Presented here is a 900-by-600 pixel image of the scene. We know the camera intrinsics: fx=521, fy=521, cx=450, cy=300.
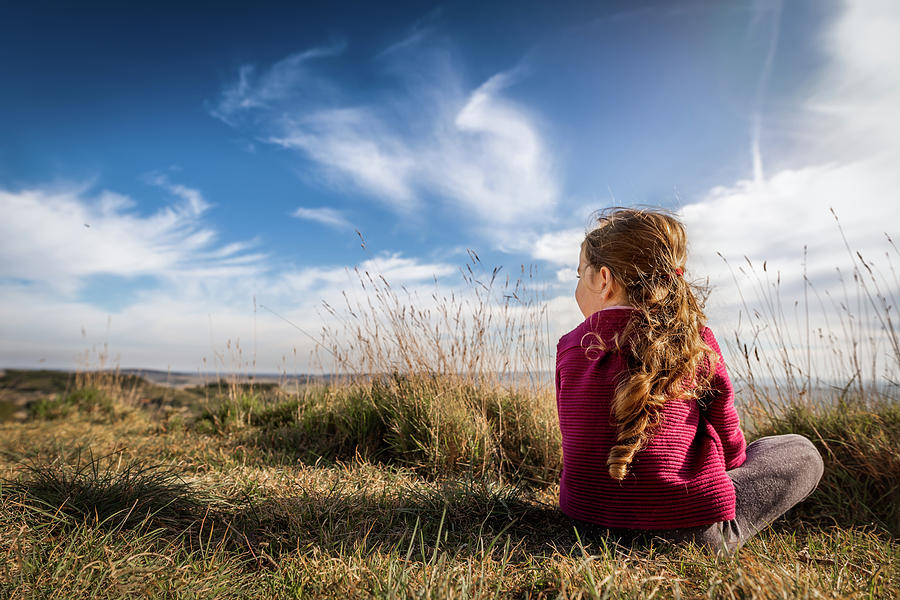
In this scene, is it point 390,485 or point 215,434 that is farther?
point 215,434

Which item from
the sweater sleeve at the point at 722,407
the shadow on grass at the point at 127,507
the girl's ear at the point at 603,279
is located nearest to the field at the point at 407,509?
the shadow on grass at the point at 127,507

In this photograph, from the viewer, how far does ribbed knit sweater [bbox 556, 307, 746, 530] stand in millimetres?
1792

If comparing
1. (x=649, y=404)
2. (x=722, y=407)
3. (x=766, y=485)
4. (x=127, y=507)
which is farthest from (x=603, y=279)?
(x=127, y=507)

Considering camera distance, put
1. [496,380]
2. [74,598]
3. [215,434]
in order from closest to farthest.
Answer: [74,598] → [496,380] → [215,434]

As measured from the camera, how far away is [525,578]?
1594mm

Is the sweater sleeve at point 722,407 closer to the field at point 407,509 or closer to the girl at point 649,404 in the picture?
the girl at point 649,404

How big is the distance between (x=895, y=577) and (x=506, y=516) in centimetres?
130

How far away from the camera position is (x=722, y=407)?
6.08 feet

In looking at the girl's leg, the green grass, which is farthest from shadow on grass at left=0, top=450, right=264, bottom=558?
the green grass

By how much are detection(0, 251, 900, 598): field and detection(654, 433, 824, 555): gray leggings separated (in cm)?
9

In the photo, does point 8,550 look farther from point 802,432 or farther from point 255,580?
point 802,432

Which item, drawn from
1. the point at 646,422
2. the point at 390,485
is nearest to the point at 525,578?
the point at 646,422

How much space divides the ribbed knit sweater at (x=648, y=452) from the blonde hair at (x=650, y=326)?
0.16 ft

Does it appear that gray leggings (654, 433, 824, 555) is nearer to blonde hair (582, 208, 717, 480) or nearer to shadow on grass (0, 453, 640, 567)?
blonde hair (582, 208, 717, 480)
